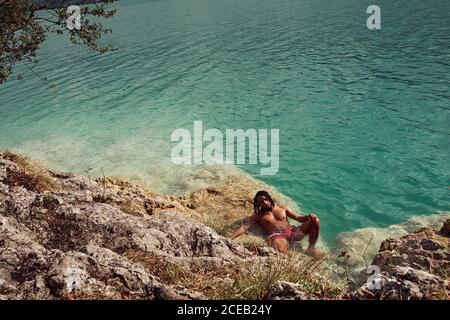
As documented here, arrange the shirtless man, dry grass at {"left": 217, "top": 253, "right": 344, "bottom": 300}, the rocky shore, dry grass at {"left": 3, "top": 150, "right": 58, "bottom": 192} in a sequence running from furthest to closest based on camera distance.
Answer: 1. the shirtless man
2. dry grass at {"left": 3, "top": 150, "right": 58, "bottom": 192}
3. dry grass at {"left": 217, "top": 253, "right": 344, "bottom": 300}
4. the rocky shore

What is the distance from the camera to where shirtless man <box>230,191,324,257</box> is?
11.5 m

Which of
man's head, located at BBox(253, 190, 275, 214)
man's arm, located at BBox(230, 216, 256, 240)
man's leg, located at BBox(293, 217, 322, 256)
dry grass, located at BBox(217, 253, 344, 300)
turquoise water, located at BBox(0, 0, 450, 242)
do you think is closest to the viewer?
dry grass, located at BBox(217, 253, 344, 300)

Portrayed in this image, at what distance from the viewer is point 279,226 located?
1205 cm

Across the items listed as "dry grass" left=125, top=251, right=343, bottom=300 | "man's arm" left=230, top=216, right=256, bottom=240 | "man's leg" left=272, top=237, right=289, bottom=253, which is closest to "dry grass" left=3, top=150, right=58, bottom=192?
"dry grass" left=125, top=251, right=343, bottom=300

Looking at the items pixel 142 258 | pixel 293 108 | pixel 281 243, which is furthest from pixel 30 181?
pixel 293 108

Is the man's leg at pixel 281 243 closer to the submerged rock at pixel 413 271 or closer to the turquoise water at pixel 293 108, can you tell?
the turquoise water at pixel 293 108

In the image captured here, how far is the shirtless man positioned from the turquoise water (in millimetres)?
1709

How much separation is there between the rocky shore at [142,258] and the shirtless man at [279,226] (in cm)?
44

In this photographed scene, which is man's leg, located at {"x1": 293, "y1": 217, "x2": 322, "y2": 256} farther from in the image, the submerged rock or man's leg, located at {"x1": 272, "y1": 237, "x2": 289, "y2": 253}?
the submerged rock

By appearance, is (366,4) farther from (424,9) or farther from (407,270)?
(407,270)

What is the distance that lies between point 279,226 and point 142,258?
6122mm

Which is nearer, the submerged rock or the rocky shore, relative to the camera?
the submerged rock

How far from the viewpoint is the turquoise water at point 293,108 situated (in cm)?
1595
